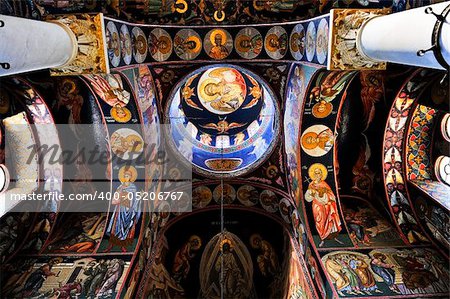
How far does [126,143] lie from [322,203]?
495cm

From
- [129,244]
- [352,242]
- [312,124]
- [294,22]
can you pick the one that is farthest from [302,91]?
[129,244]

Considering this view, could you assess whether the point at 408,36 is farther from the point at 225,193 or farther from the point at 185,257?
the point at 185,257

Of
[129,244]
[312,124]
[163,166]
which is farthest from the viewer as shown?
[163,166]

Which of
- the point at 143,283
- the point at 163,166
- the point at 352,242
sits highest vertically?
the point at 163,166

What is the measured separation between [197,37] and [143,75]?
5.03 feet

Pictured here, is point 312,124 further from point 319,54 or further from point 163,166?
point 163,166

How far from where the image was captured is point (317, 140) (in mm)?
9617

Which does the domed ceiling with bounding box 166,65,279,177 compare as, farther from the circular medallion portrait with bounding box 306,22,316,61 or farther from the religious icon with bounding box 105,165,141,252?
the circular medallion portrait with bounding box 306,22,316,61

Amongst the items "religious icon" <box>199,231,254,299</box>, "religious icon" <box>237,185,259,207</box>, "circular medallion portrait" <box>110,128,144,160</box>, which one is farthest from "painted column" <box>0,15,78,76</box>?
"religious icon" <box>199,231,254,299</box>

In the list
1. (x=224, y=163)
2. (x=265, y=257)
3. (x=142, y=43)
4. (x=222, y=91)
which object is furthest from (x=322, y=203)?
(x=142, y=43)

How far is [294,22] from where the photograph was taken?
27.1 feet

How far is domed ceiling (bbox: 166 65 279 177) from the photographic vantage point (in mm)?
11062

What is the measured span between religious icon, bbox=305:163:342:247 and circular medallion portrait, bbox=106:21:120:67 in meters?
5.22

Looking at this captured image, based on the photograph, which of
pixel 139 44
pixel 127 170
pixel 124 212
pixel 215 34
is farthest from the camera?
pixel 127 170
